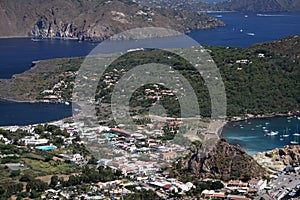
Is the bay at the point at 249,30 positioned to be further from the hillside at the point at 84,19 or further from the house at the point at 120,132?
the house at the point at 120,132

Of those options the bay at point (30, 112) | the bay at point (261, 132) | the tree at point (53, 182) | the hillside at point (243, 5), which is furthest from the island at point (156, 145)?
the hillside at point (243, 5)

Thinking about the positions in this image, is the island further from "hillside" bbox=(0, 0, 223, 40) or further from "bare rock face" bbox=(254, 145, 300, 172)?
"hillside" bbox=(0, 0, 223, 40)

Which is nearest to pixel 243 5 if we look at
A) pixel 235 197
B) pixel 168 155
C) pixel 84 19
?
pixel 84 19

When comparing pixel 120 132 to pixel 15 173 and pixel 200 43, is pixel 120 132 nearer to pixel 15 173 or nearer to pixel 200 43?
pixel 15 173

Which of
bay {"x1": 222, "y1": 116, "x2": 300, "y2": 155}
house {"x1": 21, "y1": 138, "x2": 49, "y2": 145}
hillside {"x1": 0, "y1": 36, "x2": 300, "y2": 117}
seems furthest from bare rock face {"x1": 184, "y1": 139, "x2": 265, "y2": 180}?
hillside {"x1": 0, "y1": 36, "x2": 300, "y2": 117}

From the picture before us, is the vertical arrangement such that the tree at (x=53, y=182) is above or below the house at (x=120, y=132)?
below

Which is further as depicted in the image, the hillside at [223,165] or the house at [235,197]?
the hillside at [223,165]
